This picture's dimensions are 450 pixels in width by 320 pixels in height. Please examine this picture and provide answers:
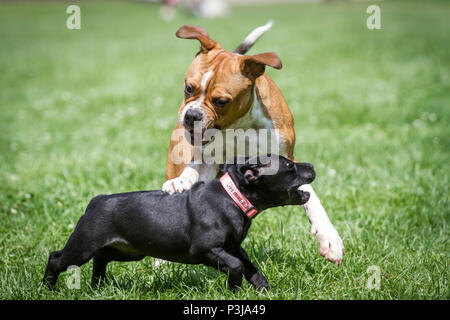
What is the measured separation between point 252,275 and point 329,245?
1.90ft

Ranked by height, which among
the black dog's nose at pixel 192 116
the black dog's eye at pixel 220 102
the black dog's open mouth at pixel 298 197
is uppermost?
the black dog's eye at pixel 220 102

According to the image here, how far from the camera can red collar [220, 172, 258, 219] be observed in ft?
10.4

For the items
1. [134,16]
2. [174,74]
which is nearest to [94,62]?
[174,74]

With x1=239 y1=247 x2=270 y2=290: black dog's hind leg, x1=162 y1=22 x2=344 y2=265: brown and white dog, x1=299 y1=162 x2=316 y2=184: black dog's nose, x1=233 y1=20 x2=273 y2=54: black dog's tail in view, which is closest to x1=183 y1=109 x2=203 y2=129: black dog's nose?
x1=162 y1=22 x2=344 y2=265: brown and white dog

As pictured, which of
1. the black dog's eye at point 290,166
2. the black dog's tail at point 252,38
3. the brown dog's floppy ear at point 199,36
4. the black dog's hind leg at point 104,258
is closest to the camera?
the black dog's eye at point 290,166

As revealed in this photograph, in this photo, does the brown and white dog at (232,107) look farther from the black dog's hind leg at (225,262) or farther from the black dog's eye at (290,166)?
the black dog's hind leg at (225,262)

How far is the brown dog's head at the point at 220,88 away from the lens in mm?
3713

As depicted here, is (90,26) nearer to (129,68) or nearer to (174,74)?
(129,68)

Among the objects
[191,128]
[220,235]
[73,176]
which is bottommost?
[73,176]

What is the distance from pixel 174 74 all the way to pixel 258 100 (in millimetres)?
8190

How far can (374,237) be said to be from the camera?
4.33m

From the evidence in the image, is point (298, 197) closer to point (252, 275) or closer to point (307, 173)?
point (307, 173)

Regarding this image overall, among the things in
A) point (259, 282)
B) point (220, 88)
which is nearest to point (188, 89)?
point (220, 88)

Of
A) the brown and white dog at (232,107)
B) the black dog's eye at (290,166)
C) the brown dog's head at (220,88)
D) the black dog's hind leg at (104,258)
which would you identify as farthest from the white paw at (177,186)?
the black dog's eye at (290,166)
